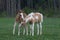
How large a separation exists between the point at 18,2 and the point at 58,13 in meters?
9.75

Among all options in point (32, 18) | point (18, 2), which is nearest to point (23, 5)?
point (18, 2)

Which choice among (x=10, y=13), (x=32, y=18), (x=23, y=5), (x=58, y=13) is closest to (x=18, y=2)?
(x=23, y=5)

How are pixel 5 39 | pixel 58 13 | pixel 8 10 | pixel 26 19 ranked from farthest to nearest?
pixel 8 10 → pixel 58 13 → pixel 26 19 → pixel 5 39

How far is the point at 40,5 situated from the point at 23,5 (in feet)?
11.8

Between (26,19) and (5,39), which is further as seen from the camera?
(26,19)

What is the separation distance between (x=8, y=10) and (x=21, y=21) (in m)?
44.0

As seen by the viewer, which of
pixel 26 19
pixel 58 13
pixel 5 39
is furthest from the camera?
pixel 58 13

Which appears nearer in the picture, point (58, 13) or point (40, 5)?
point (58, 13)

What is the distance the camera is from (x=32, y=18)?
17.0 metres

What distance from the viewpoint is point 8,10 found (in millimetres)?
60781

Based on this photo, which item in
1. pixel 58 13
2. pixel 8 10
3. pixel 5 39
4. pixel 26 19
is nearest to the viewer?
pixel 5 39

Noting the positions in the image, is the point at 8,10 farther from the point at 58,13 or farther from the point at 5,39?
the point at 5,39

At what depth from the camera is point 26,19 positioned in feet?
54.9

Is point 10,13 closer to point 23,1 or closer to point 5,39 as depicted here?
point 23,1
